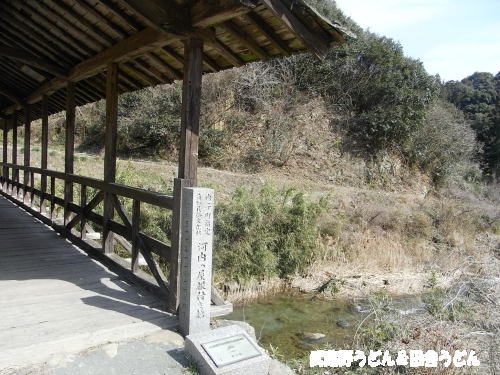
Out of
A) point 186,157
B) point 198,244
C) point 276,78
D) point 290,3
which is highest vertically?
point 276,78

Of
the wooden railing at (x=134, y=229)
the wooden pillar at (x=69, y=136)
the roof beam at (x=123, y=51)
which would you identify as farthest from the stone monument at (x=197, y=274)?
the wooden pillar at (x=69, y=136)

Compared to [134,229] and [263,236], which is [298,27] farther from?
[263,236]

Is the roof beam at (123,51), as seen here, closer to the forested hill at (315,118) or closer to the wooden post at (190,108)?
the wooden post at (190,108)

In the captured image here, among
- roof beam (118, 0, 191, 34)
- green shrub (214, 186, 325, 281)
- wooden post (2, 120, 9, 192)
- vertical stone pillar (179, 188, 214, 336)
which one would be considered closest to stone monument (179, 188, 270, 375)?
vertical stone pillar (179, 188, 214, 336)

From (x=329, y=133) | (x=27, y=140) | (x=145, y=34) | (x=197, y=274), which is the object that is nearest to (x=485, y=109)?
(x=329, y=133)

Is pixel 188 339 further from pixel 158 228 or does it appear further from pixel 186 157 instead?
pixel 158 228

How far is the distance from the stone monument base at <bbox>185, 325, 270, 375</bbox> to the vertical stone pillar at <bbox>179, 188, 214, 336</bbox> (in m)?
0.30

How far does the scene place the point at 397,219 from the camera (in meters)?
12.7

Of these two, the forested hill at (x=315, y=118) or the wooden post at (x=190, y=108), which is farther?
the forested hill at (x=315, y=118)

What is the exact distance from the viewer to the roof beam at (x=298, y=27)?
309cm

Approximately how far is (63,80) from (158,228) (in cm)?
390

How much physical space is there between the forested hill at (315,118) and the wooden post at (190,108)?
1414cm

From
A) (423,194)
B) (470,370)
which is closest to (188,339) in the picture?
(470,370)

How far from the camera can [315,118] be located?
788 inches
